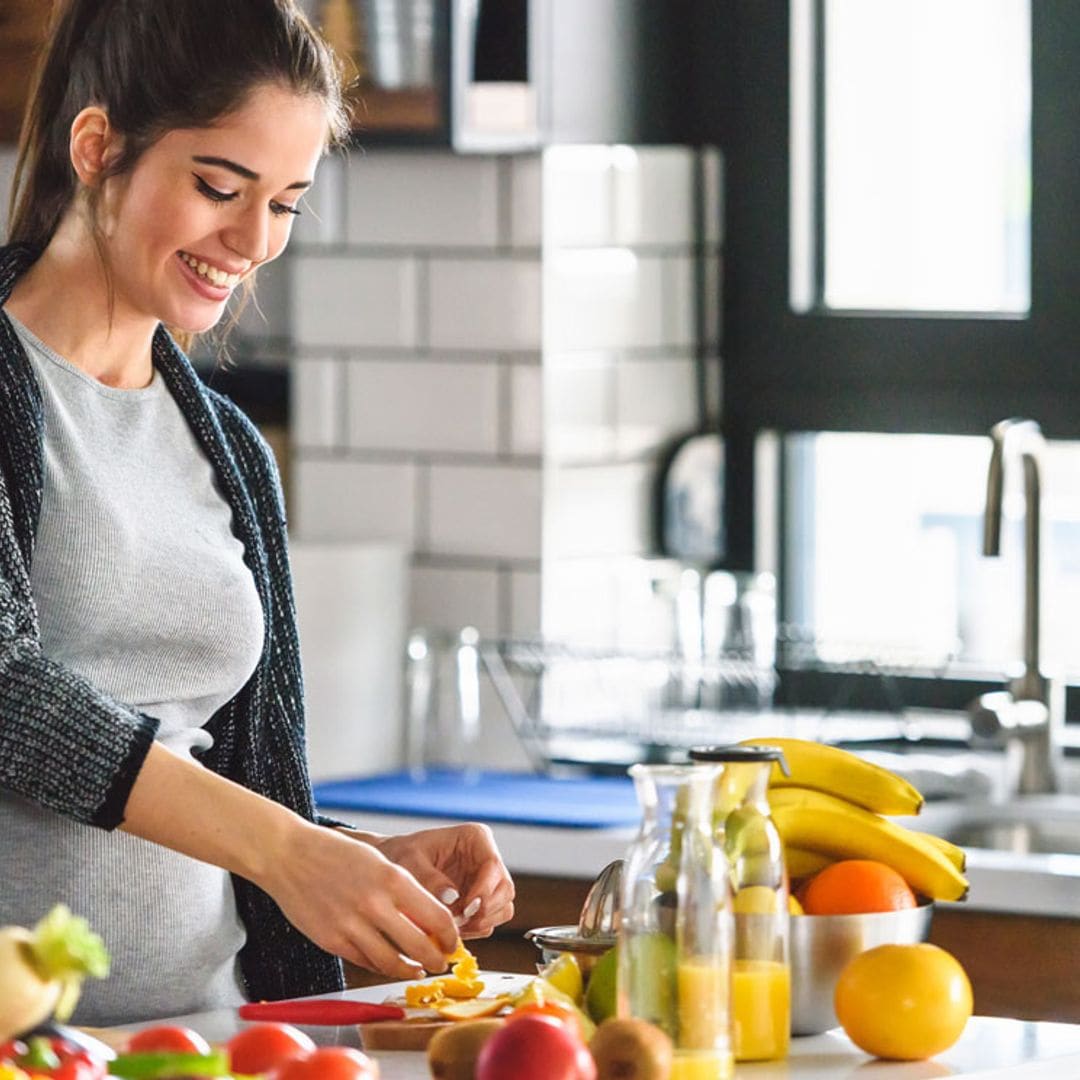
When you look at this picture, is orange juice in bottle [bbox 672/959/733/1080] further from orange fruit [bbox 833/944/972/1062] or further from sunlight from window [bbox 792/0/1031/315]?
sunlight from window [bbox 792/0/1031/315]

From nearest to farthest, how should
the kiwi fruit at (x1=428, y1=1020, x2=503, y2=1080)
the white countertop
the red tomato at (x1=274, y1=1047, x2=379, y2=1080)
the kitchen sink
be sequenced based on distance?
1. the red tomato at (x1=274, y1=1047, x2=379, y2=1080)
2. the kiwi fruit at (x1=428, y1=1020, x2=503, y2=1080)
3. the white countertop
4. the kitchen sink

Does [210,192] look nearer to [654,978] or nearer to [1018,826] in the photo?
[654,978]

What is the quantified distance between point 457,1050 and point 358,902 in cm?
16

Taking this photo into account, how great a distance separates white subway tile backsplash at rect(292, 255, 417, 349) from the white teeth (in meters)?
1.42

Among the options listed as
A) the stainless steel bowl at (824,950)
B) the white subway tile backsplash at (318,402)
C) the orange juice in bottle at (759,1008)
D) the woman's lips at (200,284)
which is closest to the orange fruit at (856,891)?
the stainless steel bowl at (824,950)

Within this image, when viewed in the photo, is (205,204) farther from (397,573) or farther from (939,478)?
(939,478)

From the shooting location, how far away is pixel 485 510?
11.0 ft

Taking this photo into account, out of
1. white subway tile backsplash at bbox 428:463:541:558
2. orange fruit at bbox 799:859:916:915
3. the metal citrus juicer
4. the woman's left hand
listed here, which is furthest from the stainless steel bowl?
white subway tile backsplash at bbox 428:463:541:558

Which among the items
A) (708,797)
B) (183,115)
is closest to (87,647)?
(183,115)

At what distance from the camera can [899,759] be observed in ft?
10.2

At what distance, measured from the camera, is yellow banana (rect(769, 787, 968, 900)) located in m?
1.83

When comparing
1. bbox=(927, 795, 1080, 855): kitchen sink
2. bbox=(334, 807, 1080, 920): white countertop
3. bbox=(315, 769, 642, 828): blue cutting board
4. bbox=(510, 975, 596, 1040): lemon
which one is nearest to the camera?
bbox=(510, 975, 596, 1040): lemon

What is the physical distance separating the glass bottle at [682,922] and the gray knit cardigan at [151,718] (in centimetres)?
39

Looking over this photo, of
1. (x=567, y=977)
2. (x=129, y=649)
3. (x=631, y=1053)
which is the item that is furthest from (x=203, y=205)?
(x=631, y=1053)
